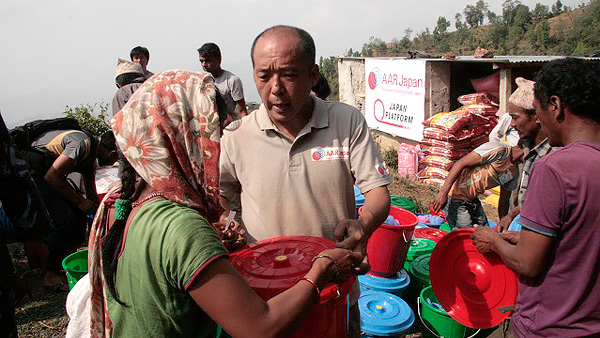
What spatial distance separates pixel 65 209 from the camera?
4.05 metres

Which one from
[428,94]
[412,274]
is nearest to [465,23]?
[428,94]

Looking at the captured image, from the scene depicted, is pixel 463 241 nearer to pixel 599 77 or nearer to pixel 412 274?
pixel 599 77

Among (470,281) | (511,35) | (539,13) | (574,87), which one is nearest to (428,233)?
(470,281)

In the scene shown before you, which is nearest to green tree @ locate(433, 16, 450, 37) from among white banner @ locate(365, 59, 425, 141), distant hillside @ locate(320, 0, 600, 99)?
distant hillside @ locate(320, 0, 600, 99)

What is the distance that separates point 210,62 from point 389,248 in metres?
3.23

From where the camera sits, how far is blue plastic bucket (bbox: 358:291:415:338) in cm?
258

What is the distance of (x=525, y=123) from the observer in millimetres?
3117

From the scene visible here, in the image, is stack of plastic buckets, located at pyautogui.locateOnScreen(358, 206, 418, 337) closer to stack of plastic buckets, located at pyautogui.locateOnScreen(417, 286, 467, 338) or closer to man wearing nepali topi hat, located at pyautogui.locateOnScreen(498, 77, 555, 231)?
A: stack of plastic buckets, located at pyautogui.locateOnScreen(417, 286, 467, 338)

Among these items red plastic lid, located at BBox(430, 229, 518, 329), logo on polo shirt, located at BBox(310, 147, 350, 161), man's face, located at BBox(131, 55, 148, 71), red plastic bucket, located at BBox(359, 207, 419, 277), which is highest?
man's face, located at BBox(131, 55, 148, 71)

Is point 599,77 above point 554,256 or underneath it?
above

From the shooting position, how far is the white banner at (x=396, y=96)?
8.71 m

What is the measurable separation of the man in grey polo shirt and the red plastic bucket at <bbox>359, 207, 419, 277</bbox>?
4.63 feet

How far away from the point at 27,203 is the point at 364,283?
243cm

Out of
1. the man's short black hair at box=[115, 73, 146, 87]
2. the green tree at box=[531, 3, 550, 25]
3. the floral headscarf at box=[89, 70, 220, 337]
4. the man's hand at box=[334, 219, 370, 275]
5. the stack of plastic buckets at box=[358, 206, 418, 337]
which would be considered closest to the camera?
the floral headscarf at box=[89, 70, 220, 337]
